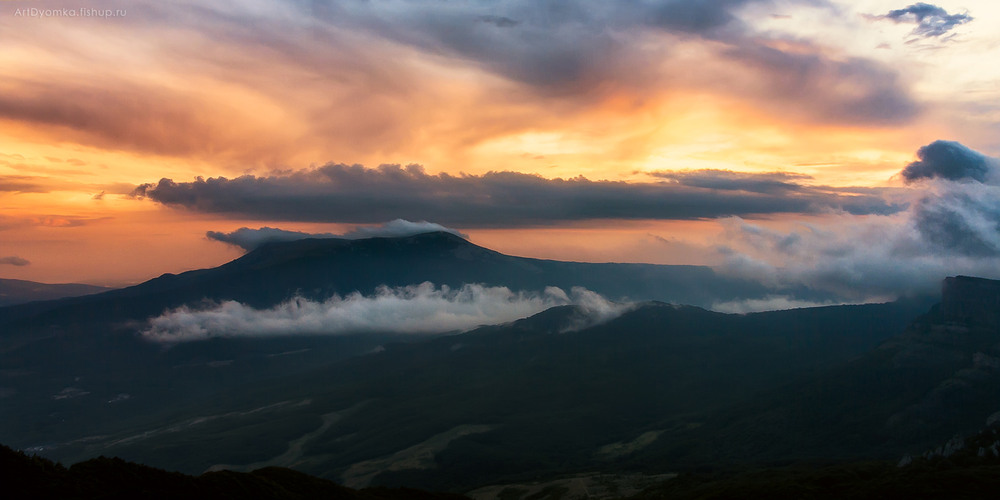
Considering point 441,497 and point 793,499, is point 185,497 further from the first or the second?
point 793,499

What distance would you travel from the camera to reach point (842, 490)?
199250 millimetres

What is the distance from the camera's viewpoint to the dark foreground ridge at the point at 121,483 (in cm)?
11181

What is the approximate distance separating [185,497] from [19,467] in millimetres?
29170

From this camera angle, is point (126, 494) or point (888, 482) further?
point (888, 482)

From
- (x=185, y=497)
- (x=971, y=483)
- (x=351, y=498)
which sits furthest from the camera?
(x=971, y=483)

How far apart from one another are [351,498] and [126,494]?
2299 inches

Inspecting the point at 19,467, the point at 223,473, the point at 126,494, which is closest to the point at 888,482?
the point at 223,473

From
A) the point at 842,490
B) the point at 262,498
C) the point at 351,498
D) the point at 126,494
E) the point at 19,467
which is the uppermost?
the point at 19,467

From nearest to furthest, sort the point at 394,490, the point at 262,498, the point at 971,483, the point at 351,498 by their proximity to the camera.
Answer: the point at 262,498 → the point at 351,498 → the point at 971,483 → the point at 394,490

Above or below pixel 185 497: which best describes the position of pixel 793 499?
below

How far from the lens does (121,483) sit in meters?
123

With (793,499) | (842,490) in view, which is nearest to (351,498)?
(793,499)

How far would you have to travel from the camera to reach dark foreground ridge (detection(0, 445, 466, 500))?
367ft

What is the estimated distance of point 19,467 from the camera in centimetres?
11356
